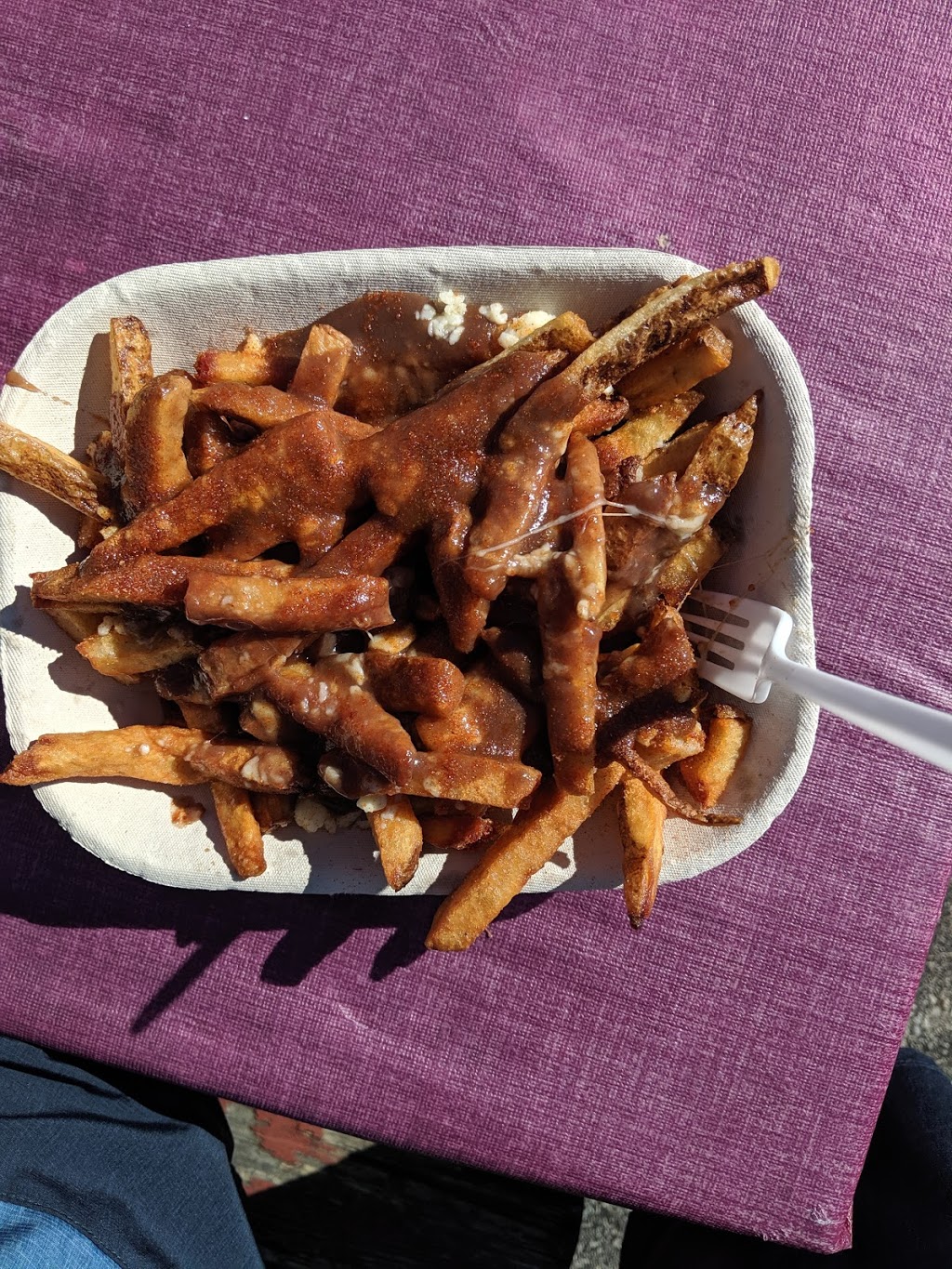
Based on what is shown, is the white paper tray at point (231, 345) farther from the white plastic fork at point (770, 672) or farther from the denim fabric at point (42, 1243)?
the denim fabric at point (42, 1243)

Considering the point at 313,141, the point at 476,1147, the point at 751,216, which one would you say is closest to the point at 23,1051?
the point at 476,1147

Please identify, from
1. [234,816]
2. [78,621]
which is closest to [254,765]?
[234,816]

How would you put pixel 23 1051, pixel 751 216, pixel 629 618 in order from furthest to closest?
pixel 23 1051, pixel 751 216, pixel 629 618

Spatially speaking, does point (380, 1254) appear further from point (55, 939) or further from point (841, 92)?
point (841, 92)

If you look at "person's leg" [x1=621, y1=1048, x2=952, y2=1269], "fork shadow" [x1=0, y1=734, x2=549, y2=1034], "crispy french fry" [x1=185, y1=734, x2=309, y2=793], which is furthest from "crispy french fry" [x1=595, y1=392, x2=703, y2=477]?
"person's leg" [x1=621, y1=1048, x2=952, y2=1269]

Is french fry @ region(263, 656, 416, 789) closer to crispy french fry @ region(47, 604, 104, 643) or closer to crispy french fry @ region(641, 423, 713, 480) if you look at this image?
crispy french fry @ region(47, 604, 104, 643)
